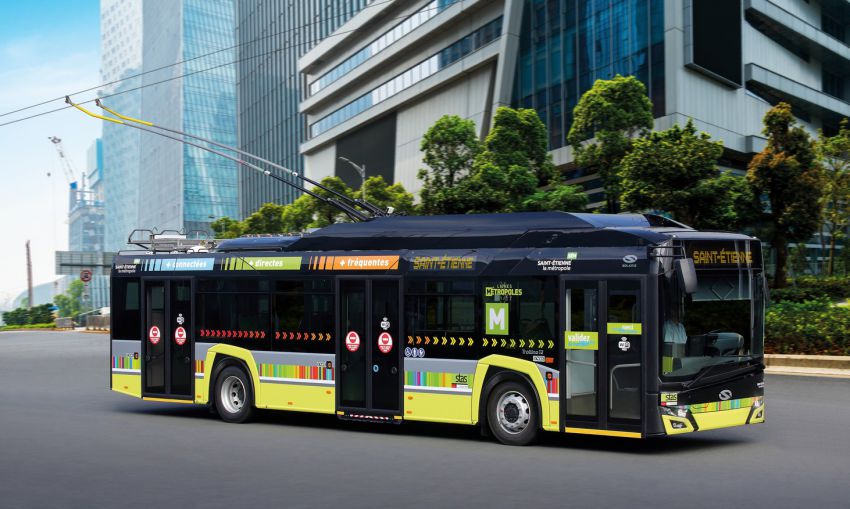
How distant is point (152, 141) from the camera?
176375mm

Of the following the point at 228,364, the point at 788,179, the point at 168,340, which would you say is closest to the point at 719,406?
the point at 228,364

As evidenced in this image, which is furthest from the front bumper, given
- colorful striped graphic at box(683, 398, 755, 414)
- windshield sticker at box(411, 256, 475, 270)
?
windshield sticker at box(411, 256, 475, 270)

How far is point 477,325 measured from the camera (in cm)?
1223

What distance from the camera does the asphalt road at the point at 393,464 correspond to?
8617mm

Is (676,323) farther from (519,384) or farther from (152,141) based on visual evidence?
(152,141)

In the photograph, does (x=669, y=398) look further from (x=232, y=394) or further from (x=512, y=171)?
(x=512, y=171)

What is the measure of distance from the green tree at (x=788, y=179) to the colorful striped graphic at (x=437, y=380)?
20127 mm


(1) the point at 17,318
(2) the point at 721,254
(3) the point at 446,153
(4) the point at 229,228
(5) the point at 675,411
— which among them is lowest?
(1) the point at 17,318

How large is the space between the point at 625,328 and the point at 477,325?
2.06 metres

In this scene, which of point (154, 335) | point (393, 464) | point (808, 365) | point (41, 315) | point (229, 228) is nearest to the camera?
point (393, 464)

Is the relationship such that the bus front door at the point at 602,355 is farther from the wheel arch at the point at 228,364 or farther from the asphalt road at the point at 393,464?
the wheel arch at the point at 228,364

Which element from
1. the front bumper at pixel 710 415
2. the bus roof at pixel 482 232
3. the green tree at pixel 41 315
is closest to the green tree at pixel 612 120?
the bus roof at pixel 482 232

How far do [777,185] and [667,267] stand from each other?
2045 cm

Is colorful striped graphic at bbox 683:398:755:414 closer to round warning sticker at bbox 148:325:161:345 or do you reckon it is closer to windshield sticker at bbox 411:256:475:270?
windshield sticker at bbox 411:256:475:270
